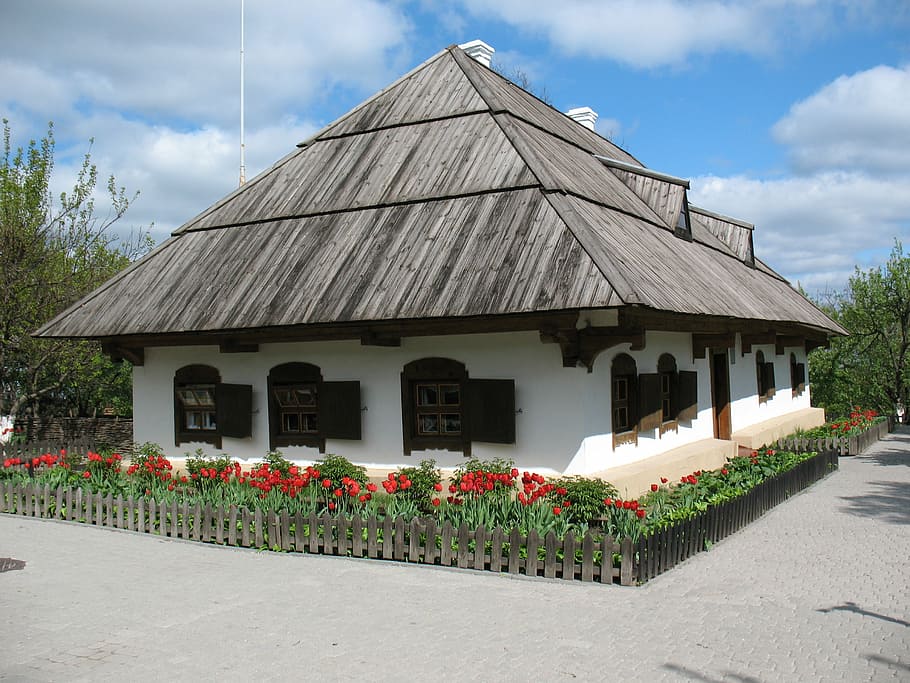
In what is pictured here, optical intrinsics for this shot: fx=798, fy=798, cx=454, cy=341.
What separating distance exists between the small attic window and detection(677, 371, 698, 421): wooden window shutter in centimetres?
278

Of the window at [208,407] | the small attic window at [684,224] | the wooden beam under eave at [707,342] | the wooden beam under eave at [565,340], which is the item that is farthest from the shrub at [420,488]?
the small attic window at [684,224]

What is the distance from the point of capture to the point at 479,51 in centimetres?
1781

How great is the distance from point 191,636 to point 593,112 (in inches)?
761

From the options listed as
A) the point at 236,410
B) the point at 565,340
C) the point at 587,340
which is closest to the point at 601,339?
the point at 587,340

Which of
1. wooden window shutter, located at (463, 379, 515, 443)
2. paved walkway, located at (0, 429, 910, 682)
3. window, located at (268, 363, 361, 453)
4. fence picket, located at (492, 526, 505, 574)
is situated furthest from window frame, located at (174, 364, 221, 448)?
fence picket, located at (492, 526, 505, 574)

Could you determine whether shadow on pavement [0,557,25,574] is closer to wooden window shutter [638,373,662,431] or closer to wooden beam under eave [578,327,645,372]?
wooden beam under eave [578,327,645,372]

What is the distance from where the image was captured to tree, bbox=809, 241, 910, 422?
83.2 ft

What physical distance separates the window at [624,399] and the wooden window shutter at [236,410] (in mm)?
5533

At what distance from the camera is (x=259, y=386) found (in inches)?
491

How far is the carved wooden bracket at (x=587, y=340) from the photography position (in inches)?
371

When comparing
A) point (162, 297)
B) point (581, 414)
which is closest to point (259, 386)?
point (162, 297)

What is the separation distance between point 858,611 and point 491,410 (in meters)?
4.89

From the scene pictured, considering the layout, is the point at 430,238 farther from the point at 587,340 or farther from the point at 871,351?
the point at 871,351

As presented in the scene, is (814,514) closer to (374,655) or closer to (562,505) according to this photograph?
(562,505)
